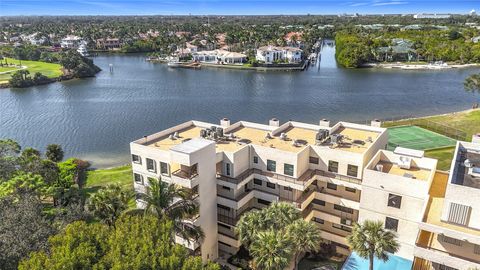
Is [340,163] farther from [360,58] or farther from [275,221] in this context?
[360,58]

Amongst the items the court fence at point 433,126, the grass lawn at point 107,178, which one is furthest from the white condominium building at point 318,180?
the court fence at point 433,126

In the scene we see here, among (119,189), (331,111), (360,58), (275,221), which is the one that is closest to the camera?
(275,221)

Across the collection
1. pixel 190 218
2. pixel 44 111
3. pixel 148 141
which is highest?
pixel 148 141

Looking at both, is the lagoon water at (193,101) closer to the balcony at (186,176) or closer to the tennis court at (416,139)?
the tennis court at (416,139)

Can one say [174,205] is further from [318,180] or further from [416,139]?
[416,139]

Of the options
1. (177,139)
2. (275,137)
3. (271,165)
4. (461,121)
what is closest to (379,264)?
(271,165)

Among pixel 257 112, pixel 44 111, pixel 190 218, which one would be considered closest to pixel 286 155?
pixel 190 218

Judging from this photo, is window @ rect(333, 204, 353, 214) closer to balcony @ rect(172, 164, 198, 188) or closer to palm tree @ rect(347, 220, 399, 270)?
palm tree @ rect(347, 220, 399, 270)
